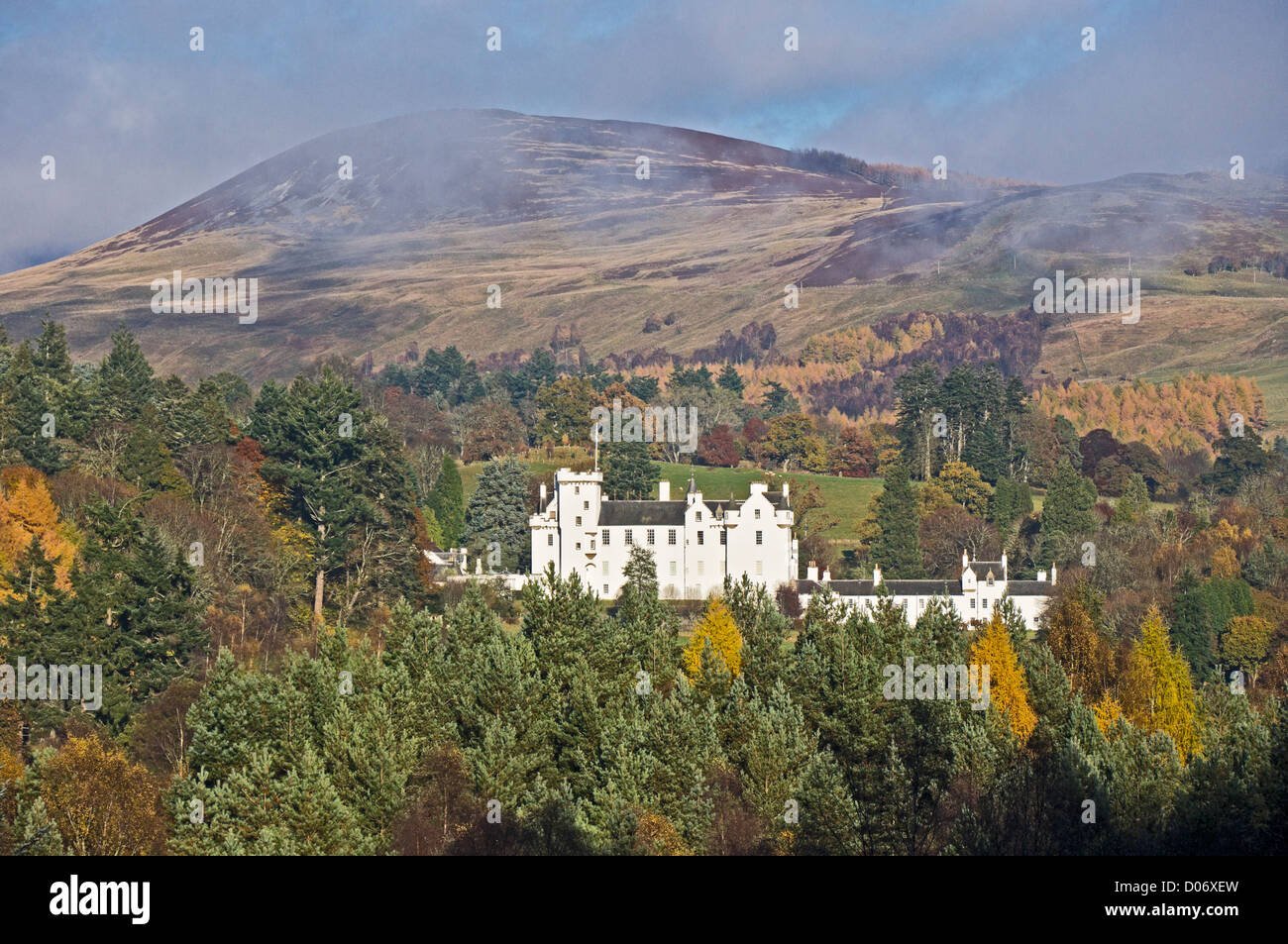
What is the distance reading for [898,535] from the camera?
103m

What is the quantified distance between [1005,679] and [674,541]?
34.5 meters

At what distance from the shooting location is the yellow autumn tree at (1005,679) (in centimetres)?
5844

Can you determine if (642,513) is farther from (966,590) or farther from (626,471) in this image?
(966,590)

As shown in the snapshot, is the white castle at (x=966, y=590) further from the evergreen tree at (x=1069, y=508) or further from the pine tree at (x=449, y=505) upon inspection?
the pine tree at (x=449, y=505)

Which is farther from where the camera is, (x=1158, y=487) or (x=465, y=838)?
(x=1158, y=487)

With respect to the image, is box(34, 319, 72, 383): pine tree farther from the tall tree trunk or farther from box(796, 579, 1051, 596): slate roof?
box(796, 579, 1051, 596): slate roof

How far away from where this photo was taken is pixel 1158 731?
55.2 metres

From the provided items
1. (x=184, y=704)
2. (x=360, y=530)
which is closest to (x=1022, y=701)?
(x=184, y=704)

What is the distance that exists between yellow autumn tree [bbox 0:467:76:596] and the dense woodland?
0.57 ft

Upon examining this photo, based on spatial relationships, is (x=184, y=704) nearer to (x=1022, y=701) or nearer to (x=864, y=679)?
(x=864, y=679)

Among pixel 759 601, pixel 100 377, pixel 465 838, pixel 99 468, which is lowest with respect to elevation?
pixel 465 838

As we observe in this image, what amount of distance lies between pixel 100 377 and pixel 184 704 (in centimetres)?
4519
